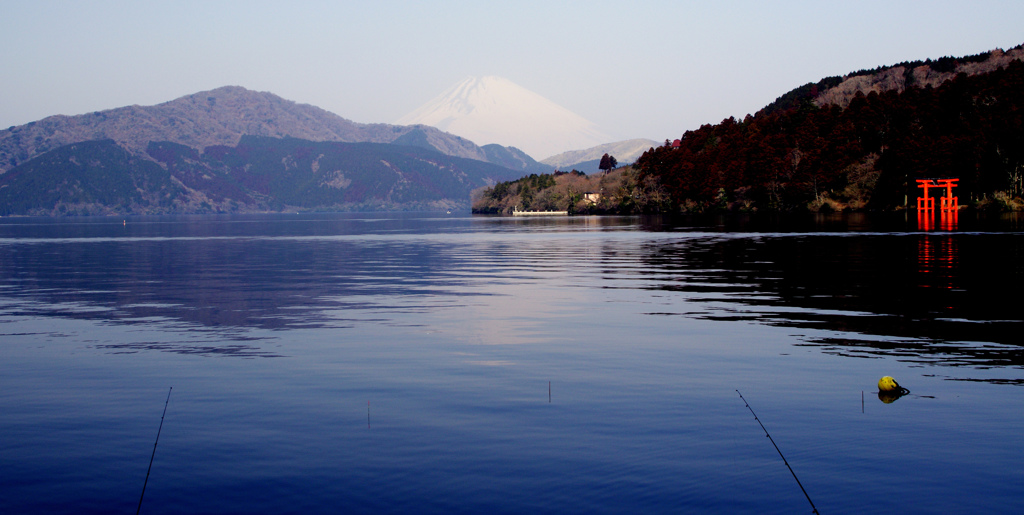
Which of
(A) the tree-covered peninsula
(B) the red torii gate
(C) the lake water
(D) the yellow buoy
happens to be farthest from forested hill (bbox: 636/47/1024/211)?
(D) the yellow buoy

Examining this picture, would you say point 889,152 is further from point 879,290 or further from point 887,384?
point 887,384

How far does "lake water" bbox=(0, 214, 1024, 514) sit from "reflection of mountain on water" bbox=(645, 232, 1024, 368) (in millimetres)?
234

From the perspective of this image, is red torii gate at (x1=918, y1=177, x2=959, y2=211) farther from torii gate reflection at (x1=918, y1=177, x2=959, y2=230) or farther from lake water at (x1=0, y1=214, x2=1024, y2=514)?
lake water at (x1=0, y1=214, x2=1024, y2=514)

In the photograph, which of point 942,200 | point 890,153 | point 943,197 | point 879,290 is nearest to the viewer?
point 879,290

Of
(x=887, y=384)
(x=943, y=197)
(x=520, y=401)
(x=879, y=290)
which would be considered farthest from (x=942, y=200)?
(x=520, y=401)

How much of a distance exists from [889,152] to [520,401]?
165687 millimetres

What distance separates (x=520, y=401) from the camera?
53.7ft

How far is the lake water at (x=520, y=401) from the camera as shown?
37.3ft

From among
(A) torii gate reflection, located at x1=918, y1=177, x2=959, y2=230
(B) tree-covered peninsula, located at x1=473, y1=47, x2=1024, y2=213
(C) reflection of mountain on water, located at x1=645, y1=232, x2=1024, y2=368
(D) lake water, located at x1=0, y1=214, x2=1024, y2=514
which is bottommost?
(D) lake water, located at x1=0, y1=214, x2=1024, y2=514

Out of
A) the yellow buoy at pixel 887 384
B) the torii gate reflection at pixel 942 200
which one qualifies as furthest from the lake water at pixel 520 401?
the torii gate reflection at pixel 942 200

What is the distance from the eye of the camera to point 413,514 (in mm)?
10539

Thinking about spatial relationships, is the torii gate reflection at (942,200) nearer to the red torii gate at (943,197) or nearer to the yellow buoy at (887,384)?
the red torii gate at (943,197)

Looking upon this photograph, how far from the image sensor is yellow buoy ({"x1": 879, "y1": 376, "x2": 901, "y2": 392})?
16469 mm

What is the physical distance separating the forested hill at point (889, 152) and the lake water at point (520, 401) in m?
120
